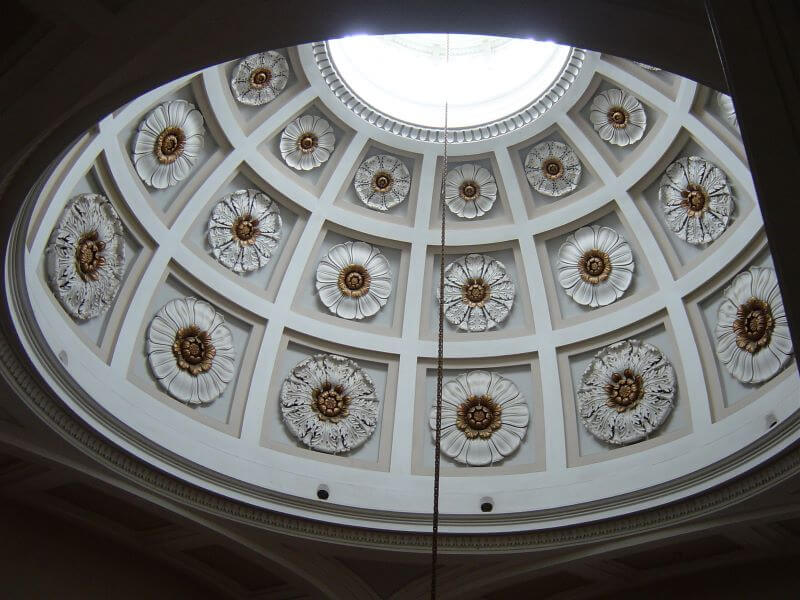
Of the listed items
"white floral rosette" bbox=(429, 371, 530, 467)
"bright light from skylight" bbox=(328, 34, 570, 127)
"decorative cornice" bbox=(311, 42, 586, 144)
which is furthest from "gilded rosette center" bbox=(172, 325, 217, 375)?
"bright light from skylight" bbox=(328, 34, 570, 127)

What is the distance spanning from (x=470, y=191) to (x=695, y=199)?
300cm

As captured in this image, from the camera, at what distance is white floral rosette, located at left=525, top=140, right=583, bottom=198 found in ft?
37.0

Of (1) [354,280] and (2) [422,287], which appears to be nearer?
(1) [354,280]

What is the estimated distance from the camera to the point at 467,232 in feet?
38.7

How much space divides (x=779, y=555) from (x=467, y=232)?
5.57m

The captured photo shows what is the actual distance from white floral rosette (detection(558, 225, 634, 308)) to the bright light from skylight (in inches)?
78.0

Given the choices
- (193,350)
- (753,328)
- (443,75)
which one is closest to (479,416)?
(753,328)

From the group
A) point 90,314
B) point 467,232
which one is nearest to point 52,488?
point 90,314

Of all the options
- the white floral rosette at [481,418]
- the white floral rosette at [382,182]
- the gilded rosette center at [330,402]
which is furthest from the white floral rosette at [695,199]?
the gilded rosette center at [330,402]

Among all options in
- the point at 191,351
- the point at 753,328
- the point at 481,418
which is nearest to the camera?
the point at 753,328

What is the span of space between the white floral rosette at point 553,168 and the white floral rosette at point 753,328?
260 centimetres

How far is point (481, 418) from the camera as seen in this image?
11.2 m

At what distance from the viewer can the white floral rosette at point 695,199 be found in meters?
9.95

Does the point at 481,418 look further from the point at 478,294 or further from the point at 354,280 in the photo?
the point at 354,280
